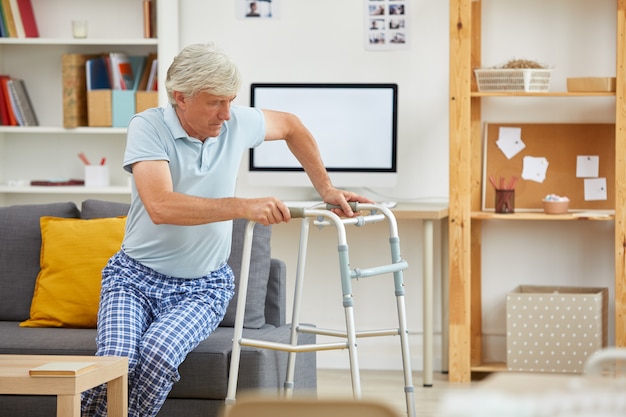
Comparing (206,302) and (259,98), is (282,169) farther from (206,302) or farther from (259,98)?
(206,302)

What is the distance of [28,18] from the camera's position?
499 centimetres

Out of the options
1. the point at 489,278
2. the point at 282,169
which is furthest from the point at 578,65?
the point at 282,169

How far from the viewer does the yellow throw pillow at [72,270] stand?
3467 millimetres

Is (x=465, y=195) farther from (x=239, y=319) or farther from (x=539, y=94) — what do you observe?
(x=239, y=319)

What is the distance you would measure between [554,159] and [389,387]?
1.30 m

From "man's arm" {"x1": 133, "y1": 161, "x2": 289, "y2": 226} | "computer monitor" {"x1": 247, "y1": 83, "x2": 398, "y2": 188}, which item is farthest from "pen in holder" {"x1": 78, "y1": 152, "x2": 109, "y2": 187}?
"man's arm" {"x1": 133, "y1": 161, "x2": 289, "y2": 226}

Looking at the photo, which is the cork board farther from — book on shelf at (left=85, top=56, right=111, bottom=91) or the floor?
book on shelf at (left=85, top=56, right=111, bottom=91)

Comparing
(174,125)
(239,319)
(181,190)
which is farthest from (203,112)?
(239,319)

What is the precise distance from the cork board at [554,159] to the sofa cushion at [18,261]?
2123 millimetres

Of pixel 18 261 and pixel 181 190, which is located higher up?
pixel 181 190

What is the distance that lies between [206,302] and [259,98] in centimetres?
193

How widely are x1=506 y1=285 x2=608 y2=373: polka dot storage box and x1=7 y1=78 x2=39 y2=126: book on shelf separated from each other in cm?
247

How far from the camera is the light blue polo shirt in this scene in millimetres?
2877

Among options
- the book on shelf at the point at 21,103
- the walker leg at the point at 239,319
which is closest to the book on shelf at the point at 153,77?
the book on shelf at the point at 21,103
